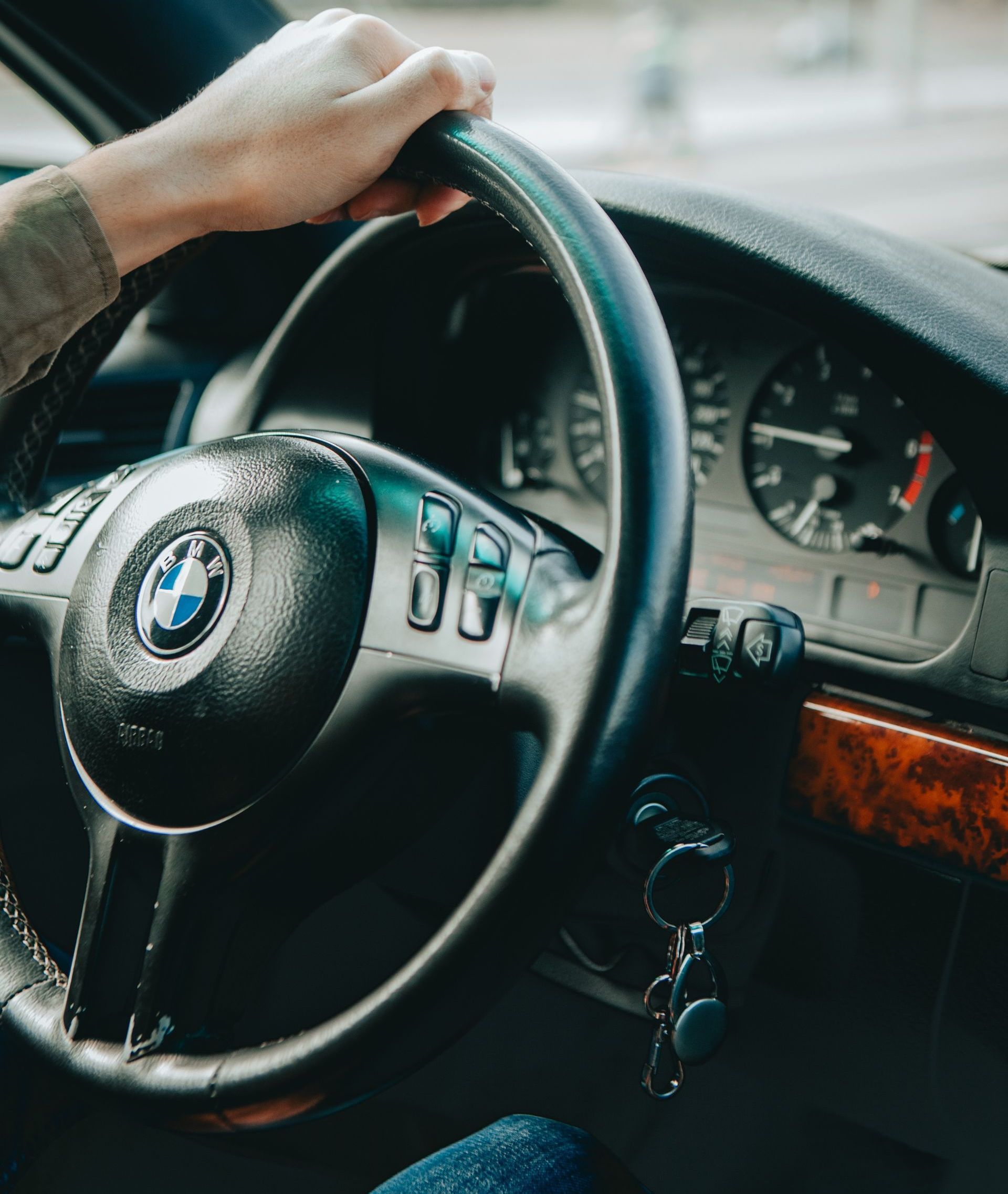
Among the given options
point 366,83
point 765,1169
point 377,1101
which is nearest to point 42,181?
point 366,83

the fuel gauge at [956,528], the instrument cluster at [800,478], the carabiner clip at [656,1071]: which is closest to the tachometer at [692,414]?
the instrument cluster at [800,478]

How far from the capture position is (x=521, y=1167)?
89 centimetres

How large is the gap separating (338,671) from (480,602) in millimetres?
104

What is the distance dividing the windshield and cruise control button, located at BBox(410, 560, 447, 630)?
419 millimetres

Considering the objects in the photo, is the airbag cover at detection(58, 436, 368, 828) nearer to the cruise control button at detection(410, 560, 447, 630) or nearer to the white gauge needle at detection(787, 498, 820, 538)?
the cruise control button at detection(410, 560, 447, 630)

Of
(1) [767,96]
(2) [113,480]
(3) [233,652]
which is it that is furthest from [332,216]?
(1) [767,96]

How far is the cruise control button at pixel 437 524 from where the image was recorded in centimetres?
74

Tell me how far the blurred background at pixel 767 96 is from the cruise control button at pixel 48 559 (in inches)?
19.3

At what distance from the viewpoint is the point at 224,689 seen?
29.0 inches

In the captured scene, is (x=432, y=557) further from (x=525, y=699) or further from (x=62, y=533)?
(x=62, y=533)

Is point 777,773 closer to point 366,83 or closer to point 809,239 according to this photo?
point 809,239

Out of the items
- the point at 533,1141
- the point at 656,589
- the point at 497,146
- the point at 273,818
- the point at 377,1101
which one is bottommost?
the point at 377,1101

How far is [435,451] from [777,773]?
1.91 feet

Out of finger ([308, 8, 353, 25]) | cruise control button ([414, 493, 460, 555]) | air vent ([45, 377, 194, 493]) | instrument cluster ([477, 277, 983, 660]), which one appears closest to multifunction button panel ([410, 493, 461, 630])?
cruise control button ([414, 493, 460, 555])
